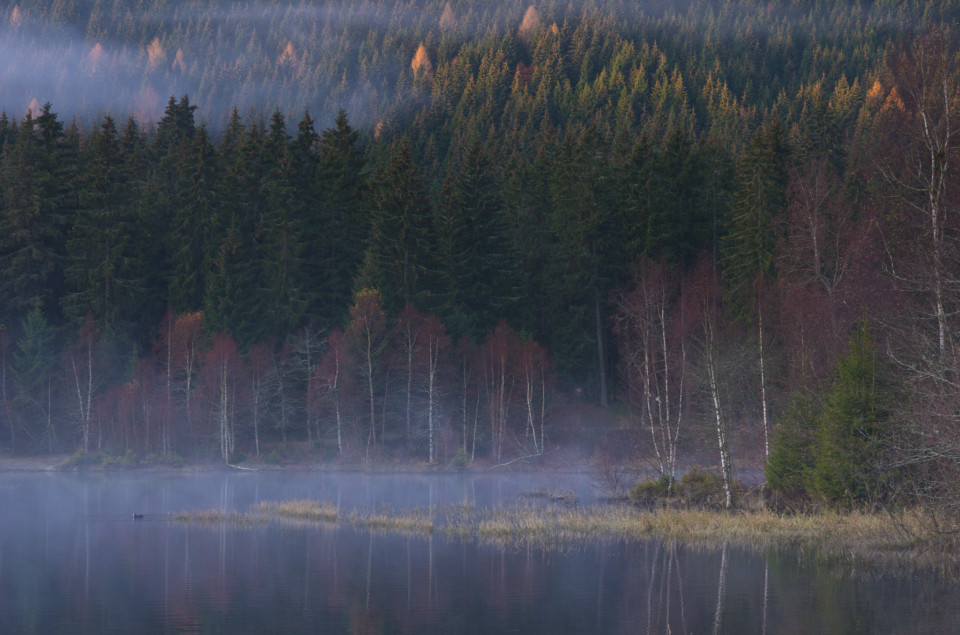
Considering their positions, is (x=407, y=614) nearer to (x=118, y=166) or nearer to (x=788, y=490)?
(x=788, y=490)

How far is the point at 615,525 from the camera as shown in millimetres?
33688

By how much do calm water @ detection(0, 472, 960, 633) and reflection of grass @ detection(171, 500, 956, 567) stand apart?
133 cm

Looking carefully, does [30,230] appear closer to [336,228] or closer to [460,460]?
[336,228]

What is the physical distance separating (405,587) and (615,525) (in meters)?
11.0

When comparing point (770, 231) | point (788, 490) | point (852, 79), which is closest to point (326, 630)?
point (788, 490)

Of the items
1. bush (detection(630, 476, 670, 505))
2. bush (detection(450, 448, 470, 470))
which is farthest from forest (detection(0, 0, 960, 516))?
bush (detection(630, 476, 670, 505))

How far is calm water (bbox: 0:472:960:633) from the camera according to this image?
20656 millimetres

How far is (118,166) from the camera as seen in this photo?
8094cm

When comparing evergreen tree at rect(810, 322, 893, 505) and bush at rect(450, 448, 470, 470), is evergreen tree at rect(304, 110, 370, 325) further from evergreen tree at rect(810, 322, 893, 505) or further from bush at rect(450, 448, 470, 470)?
evergreen tree at rect(810, 322, 893, 505)

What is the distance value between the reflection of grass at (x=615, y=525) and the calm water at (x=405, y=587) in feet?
4.37

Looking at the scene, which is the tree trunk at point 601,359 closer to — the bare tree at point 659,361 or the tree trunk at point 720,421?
the bare tree at point 659,361

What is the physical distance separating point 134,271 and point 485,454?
105 feet

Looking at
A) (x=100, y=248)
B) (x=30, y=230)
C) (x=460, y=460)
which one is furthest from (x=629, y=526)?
(x=30, y=230)

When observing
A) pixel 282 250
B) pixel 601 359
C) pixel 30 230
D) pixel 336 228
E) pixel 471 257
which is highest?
pixel 336 228
